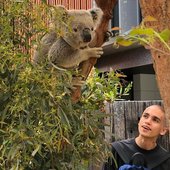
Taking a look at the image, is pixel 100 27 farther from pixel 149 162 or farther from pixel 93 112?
pixel 149 162


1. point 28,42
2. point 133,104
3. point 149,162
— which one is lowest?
point 149,162

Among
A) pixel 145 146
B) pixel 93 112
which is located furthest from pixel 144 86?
pixel 93 112

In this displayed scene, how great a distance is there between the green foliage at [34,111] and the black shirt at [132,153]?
0.94m

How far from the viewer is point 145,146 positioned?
6.73ft

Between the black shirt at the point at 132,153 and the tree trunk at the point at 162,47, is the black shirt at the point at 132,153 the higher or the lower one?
the lower one

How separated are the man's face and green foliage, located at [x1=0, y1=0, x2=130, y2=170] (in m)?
1.02

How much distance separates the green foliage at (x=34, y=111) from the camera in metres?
0.86

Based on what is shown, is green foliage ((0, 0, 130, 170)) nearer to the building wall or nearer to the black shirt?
the black shirt

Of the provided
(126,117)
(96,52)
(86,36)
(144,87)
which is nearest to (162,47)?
(96,52)

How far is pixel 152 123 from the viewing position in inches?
80.9

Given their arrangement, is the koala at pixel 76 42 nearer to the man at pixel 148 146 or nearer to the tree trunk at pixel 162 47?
the tree trunk at pixel 162 47

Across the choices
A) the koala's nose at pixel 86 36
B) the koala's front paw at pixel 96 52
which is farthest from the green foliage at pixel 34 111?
the koala's nose at pixel 86 36

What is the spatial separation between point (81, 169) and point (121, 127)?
61.3 inches

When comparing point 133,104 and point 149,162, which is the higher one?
point 133,104
